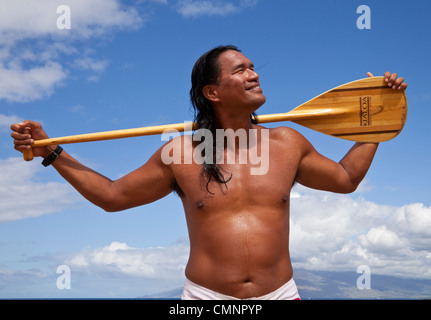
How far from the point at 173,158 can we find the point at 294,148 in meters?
0.99

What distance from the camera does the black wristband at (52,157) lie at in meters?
4.29

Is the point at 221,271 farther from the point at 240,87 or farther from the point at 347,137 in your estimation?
the point at 347,137

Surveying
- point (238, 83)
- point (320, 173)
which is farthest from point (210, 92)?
point (320, 173)

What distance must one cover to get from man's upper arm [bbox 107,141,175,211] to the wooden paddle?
44cm

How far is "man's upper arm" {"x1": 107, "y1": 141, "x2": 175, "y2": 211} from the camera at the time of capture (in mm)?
3975

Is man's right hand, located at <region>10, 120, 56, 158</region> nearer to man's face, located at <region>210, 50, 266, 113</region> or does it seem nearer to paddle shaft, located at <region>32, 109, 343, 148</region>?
paddle shaft, located at <region>32, 109, 343, 148</region>

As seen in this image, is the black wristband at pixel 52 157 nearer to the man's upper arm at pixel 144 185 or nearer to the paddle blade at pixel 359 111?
the man's upper arm at pixel 144 185

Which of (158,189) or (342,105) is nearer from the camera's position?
(158,189)

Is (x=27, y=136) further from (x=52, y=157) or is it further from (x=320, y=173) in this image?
(x=320, y=173)

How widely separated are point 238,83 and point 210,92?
1.00ft

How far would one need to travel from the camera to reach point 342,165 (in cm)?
427

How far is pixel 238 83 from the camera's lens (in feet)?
12.7
